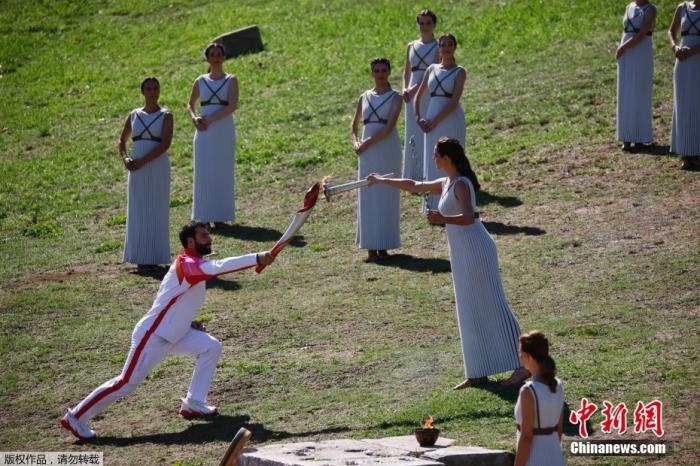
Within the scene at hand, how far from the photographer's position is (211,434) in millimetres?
11695

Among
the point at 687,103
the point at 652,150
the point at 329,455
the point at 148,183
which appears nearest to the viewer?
the point at 329,455

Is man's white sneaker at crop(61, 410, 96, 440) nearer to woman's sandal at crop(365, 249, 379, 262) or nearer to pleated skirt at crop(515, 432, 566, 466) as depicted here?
pleated skirt at crop(515, 432, 566, 466)

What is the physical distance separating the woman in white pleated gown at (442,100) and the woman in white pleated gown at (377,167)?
61 cm

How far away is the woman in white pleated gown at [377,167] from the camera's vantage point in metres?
17.1

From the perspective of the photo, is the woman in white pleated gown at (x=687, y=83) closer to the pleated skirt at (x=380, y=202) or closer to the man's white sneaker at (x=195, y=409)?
the pleated skirt at (x=380, y=202)

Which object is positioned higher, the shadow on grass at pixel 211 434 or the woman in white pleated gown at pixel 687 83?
the woman in white pleated gown at pixel 687 83

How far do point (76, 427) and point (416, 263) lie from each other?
6.23 meters

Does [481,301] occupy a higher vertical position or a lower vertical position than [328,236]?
lower

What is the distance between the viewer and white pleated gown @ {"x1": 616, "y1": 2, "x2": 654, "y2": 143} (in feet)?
64.2

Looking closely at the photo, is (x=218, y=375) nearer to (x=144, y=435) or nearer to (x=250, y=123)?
(x=144, y=435)

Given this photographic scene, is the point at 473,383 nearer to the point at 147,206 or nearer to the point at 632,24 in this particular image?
the point at 147,206

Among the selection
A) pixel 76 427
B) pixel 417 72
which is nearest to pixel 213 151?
pixel 417 72

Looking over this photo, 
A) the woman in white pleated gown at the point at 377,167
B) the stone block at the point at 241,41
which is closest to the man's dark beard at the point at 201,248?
the woman in white pleated gown at the point at 377,167

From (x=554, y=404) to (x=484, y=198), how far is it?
10.7 m
